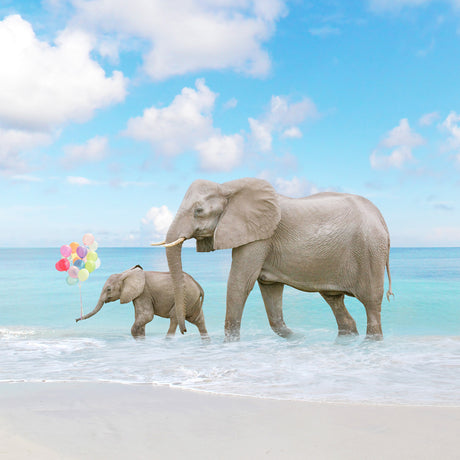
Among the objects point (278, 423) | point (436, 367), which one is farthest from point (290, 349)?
point (278, 423)

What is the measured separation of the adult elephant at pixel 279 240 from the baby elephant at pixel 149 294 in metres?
0.93

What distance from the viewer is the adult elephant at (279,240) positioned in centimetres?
649

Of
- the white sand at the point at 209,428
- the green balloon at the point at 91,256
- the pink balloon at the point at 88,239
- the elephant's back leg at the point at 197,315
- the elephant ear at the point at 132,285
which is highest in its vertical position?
the pink balloon at the point at 88,239

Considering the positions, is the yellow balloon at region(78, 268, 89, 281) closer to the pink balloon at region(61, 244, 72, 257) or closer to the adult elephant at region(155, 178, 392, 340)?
the pink balloon at region(61, 244, 72, 257)

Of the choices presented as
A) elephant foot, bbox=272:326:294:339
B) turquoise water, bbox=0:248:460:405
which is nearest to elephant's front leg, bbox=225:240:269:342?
turquoise water, bbox=0:248:460:405

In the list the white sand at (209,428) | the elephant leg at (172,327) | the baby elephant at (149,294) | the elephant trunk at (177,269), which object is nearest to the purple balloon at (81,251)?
the baby elephant at (149,294)

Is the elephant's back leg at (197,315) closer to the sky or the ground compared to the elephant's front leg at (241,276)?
closer to the ground

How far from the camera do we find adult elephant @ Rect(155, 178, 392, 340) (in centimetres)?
649

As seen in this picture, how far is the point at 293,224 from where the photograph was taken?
6730mm

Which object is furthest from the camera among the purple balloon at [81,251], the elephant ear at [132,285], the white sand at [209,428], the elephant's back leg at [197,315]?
the purple balloon at [81,251]

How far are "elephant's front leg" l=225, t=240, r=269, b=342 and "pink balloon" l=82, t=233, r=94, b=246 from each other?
4.39 meters

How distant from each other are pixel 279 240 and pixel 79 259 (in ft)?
16.2

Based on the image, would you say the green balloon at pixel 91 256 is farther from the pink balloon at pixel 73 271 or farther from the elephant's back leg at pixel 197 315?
the elephant's back leg at pixel 197 315

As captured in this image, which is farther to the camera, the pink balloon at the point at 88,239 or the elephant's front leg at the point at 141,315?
the pink balloon at the point at 88,239
